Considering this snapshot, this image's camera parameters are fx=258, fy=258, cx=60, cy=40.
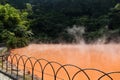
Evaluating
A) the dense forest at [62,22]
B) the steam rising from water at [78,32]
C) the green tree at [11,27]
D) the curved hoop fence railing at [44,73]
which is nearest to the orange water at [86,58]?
the curved hoop fence railing at [44,73]

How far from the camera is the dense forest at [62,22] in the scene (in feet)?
66.4

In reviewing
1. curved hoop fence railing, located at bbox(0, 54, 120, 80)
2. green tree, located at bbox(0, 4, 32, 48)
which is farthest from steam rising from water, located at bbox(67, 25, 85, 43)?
curved hoop fence railing, located at bbox(0, 54, 120, 80)

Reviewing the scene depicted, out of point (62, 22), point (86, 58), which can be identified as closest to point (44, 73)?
point (86, 58)

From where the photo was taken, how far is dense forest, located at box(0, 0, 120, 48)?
2023 cm

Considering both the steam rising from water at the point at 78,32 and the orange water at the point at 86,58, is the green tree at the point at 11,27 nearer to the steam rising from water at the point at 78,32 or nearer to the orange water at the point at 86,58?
the orange water at the point at 86,58

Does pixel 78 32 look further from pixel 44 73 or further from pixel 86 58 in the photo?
pixel 44 73

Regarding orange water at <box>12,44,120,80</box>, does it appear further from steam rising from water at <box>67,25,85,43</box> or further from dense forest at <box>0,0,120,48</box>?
steam rising from water at <box>67,25,85,43</box>

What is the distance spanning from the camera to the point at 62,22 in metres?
26.9

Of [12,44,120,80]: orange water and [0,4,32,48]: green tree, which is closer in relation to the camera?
[12,44,120,80]: orange water

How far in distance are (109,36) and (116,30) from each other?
0.83 m

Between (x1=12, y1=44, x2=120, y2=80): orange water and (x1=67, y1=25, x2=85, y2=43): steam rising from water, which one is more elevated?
(x1=67, y1=25, x2=85, y2=43): steam rising from water

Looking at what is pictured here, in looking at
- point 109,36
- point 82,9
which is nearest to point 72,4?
point 82,9

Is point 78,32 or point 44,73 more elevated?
point 78,32

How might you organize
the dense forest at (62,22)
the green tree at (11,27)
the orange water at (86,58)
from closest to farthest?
the orange water at (86,58) → the green tree at (11,27) → the dense forest at (62,22)
